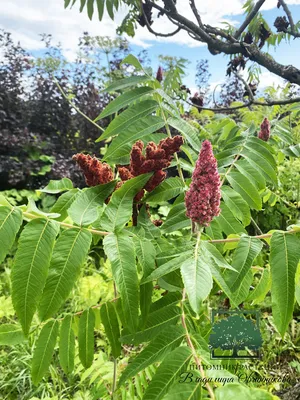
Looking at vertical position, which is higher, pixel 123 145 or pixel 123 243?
pixel 123 145

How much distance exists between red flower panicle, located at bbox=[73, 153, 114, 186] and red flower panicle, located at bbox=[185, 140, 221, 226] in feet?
0.93

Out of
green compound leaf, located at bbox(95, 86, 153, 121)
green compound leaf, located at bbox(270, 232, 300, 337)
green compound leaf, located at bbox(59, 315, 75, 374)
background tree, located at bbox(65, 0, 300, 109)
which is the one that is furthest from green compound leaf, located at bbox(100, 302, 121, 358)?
background tree, located at bbox(65, 0, 300, 109)

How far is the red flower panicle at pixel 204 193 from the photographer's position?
101 centimetres

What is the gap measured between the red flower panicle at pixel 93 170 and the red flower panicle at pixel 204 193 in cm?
28

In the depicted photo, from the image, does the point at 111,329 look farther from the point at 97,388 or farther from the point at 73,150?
the point at 73,150

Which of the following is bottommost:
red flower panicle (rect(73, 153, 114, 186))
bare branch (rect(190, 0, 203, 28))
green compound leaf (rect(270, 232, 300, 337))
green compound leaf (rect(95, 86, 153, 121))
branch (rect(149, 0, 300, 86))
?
green compound leaf (rect(270, 232, 300, 337))

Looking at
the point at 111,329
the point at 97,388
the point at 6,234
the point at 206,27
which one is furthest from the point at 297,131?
the point at 6,234

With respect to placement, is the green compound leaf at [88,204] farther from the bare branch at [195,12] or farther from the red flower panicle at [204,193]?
the bare branch at [195,12]

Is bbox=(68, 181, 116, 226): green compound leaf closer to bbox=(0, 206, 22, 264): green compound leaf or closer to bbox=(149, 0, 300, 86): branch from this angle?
bbox=(0, 206, 22, 264): green compound leaf

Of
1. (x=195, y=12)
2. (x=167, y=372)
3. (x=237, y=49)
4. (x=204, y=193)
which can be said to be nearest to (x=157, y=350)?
(x=167, y=372)

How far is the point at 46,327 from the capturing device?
3.86ft

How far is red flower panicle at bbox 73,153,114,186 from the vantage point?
44.0 inches

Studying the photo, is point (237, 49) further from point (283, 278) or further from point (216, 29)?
point (283, 278)

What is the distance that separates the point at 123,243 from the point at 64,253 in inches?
5.7
